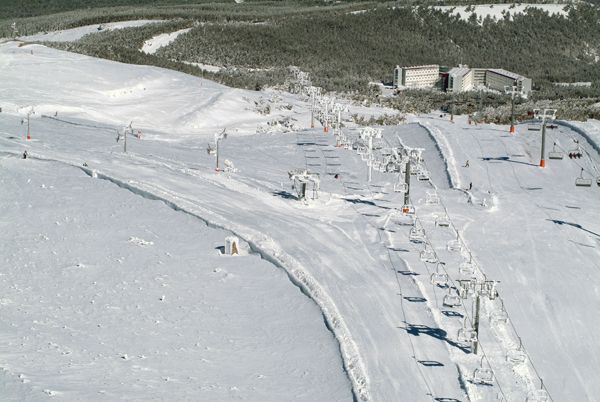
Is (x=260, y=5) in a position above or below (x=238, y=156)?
above

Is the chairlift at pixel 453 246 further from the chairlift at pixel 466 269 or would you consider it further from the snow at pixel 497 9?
the snow at pixel 497 9

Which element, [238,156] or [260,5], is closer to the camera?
[238,156]

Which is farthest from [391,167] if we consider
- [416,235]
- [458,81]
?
[458,81]

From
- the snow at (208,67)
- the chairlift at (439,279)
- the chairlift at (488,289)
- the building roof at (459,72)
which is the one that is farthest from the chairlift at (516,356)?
the building roof at (459,72)

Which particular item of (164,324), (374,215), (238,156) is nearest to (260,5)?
(238,156)

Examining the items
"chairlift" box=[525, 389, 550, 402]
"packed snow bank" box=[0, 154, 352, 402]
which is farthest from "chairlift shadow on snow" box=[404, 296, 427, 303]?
"chairlift" box=[525, 389, 550, 402]

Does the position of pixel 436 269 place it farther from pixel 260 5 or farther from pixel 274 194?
pixel 260 5

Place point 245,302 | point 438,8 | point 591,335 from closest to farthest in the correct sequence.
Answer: point 591,335 → point 245,302 → point 438,8
